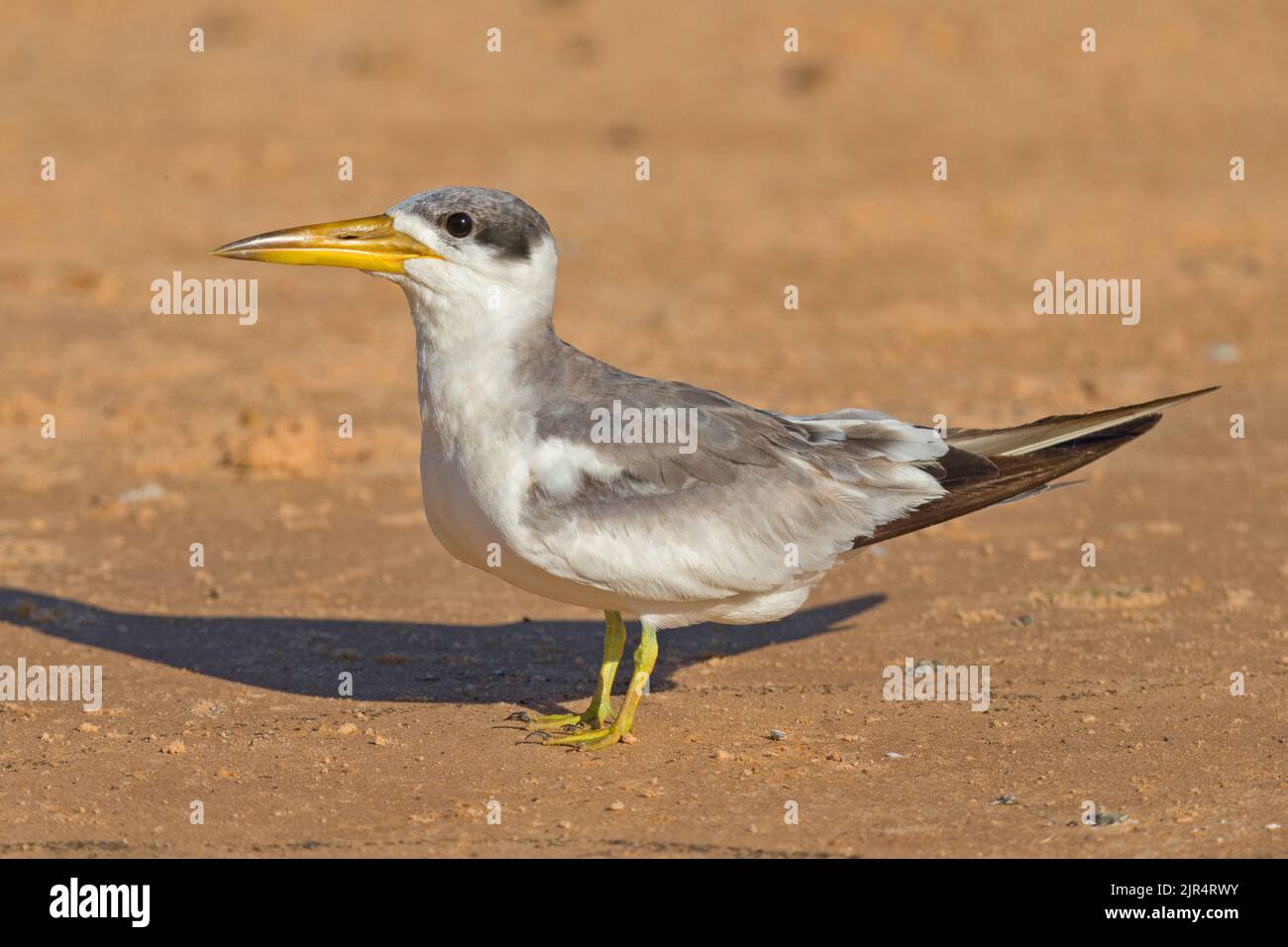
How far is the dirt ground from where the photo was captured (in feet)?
19.9

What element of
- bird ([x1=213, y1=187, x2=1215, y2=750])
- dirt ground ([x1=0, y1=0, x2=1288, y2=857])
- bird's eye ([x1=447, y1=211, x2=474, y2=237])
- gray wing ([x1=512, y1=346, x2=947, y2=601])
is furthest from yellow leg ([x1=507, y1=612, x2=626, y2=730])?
bird's eye ([x1=447, y1=211, x2=474, y2=237])

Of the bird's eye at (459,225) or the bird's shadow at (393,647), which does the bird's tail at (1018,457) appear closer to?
the bird's shadow at (393,647)

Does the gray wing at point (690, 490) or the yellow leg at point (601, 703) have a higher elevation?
the gray wing at point (690, 490)

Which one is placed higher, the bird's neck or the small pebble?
the small pebble

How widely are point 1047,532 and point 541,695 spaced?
144 inches

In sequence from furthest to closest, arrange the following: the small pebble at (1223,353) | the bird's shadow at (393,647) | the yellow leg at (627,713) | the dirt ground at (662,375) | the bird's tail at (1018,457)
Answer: the small pebble at (1223,353)
the bird's shadow at (393,647)
the bird's tail at (1018,457)
the yellow leg at (627,713)
the dirt ground at (662,375)

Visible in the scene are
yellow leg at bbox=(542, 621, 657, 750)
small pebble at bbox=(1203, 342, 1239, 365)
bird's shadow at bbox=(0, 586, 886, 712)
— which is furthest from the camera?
small pebble at bbox=(1203, 342, 1239, 365)

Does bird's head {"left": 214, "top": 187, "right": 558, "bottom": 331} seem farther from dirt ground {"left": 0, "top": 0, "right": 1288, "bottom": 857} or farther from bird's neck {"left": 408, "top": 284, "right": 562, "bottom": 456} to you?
dirt ground {"left": 0, "top": 0, "right": 1288, "bottom": 857}

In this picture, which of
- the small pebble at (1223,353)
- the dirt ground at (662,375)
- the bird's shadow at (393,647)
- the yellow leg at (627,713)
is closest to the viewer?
the dirt ground at (662,375)

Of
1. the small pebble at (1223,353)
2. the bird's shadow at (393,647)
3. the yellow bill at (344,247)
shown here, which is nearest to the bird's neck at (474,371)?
the yellow bill at (344,247)

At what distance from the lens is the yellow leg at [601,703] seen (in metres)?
6.63

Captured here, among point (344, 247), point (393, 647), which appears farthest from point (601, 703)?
point (344, 247)

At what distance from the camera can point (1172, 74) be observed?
19.5m
